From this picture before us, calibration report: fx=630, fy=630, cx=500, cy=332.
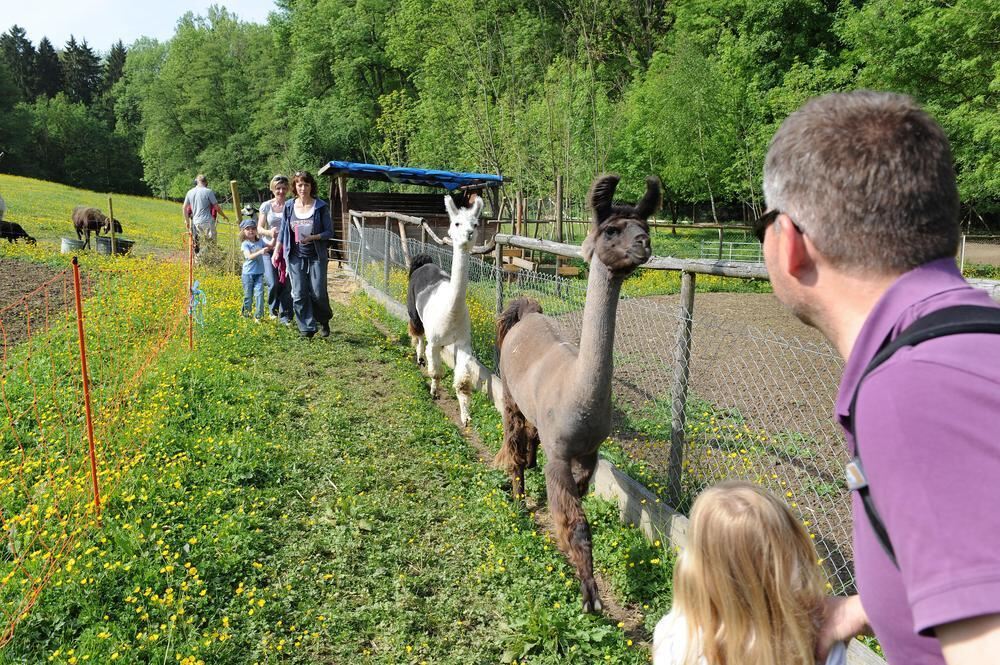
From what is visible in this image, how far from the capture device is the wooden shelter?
17234mm

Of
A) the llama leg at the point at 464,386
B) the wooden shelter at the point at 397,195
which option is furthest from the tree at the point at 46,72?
the llama leg at the point at 464,386

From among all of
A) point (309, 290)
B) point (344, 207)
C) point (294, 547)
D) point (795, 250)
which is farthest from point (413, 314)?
point (344, 207)

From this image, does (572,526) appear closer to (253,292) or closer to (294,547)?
(294,547)

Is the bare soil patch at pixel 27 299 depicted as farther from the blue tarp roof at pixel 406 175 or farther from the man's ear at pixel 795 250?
the man's ear at pixel 795 250

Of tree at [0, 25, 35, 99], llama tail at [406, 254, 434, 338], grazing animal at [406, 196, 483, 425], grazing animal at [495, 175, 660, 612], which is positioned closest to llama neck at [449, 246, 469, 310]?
grazing animal at [406, 196, 483, 425]

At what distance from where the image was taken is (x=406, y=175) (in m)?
17.6

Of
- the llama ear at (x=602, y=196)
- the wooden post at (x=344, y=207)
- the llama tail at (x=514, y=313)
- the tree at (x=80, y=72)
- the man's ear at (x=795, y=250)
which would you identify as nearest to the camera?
the man's ear at (x=795, y=250)

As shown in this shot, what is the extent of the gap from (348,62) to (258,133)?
983 cm

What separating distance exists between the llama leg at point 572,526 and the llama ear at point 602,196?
1.40 metres

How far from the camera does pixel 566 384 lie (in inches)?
143

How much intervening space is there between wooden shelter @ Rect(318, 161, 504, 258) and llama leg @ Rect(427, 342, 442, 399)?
10.3 m

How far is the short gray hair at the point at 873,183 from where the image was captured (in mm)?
943

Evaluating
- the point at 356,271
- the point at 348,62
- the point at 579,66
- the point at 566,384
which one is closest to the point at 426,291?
the point at 566,384

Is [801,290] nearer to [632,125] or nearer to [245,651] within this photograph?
[245,651]
